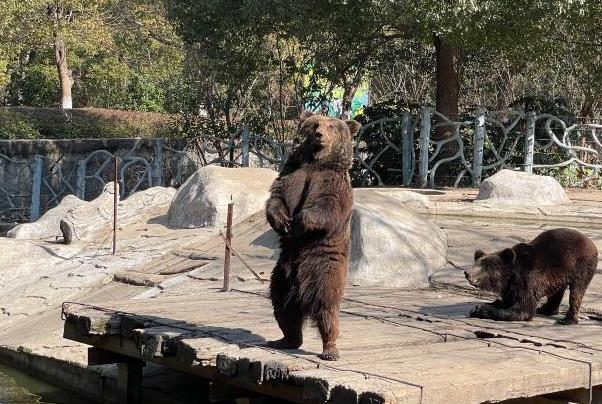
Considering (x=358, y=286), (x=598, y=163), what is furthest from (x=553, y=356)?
(x=598, y=163)

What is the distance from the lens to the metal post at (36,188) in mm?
19125

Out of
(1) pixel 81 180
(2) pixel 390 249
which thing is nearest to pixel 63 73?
(1) pixel 81 180

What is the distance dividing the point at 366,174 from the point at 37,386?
10685 mm

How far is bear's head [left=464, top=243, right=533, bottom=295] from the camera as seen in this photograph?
8.27 m

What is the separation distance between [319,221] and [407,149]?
43.0 ft

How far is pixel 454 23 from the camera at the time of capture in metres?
15.8

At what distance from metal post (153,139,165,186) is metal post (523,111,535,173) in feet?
23.6

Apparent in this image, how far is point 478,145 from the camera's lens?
1852 centimetres

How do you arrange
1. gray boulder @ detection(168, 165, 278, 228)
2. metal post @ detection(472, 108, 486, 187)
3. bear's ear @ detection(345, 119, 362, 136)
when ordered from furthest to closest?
metal post @ detection(472, 108, 486, 187), gray boulder @ detection(168, 165, 278, 228), bear's ear @ detection(345, 119, 362, 136)

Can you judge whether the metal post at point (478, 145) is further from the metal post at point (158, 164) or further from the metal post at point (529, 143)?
the metal post at point (158, 164)

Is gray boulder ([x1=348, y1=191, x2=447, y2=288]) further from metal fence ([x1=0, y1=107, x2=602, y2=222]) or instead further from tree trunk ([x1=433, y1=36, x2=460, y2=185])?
tree trunk ([x1=433, y1=36, x2=460, y2=185])

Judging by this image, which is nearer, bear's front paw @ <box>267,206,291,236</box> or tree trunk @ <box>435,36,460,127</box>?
bear's front paw @ <box>267,206,291,236</box>

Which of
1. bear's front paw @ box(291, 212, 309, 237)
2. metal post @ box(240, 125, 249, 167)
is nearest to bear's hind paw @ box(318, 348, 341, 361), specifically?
bear's front paw @ box(291, 212, 309, 237)

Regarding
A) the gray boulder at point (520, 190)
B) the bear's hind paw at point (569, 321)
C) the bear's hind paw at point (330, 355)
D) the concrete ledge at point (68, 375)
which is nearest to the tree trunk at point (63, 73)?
the gray boulder at point (520, 190)
